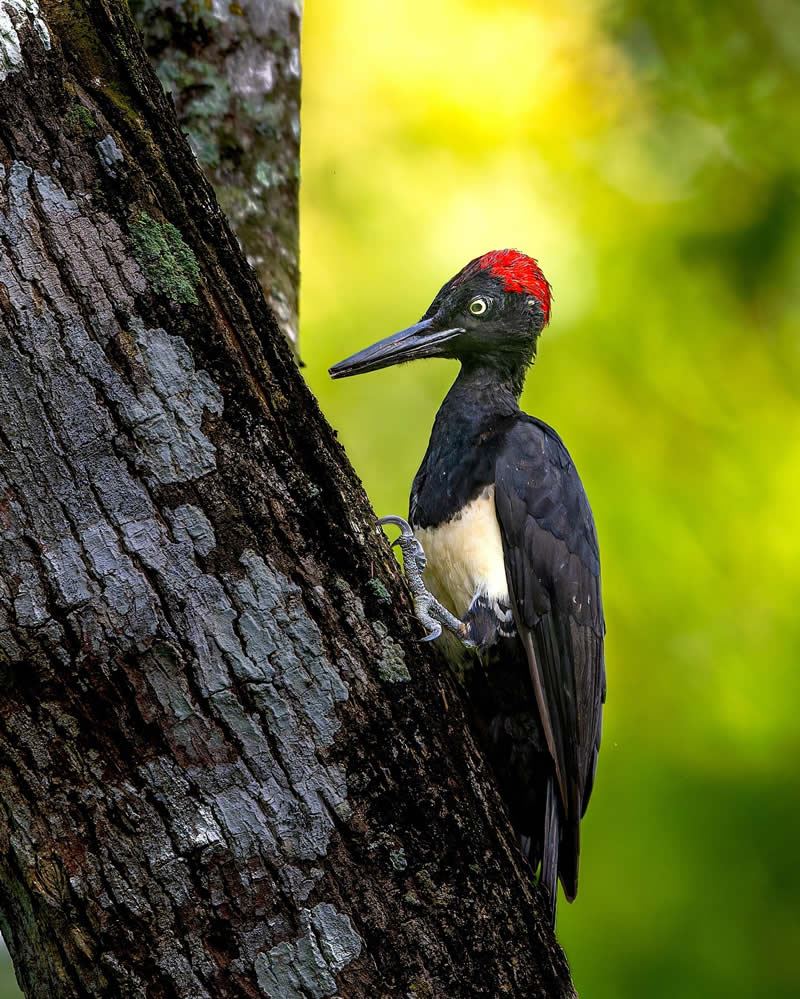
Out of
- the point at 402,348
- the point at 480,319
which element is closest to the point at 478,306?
the point at 480,319

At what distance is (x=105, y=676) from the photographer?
1.53 metres

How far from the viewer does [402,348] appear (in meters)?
3.15

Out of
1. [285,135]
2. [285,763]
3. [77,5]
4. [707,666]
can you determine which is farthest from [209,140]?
[707,666]

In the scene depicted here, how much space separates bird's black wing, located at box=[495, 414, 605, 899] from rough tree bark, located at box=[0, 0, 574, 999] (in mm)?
963

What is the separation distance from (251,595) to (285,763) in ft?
0.84

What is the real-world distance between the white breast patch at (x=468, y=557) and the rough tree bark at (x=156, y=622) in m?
1.08

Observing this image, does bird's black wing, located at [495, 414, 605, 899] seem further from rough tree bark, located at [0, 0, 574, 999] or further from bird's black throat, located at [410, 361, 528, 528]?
rough tree bark, located at [0, 0, 574, 999]

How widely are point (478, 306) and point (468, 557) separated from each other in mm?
841

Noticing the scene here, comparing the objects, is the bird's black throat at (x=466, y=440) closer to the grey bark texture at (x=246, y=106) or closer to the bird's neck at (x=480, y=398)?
the bird's neck at (x=480, y=398)

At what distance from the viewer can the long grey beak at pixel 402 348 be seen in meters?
3.05

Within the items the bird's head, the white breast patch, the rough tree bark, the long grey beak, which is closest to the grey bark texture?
the long grey beak

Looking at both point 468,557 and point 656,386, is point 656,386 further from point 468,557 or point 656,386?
point 468,557

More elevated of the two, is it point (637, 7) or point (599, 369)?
point (637, 7)

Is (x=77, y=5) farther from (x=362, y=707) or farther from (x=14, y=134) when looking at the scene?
(x=362, y=707)
